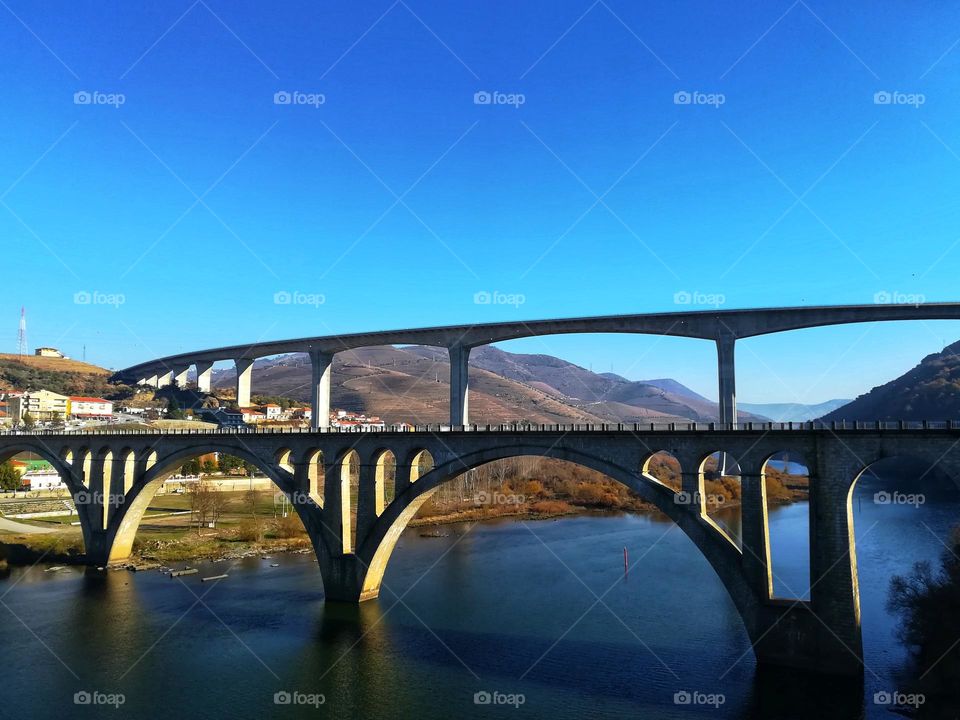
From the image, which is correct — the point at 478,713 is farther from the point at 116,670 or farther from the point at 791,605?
the point at 116,670

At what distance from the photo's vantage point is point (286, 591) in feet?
146

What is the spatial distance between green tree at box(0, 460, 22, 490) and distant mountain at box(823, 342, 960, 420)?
121 meters

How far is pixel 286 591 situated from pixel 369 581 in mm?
7151

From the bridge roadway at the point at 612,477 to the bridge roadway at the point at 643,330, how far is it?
43.3ft

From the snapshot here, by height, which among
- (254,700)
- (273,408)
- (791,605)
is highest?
(273,408)

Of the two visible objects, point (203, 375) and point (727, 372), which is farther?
point (203, 375)

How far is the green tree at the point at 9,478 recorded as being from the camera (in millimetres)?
76000

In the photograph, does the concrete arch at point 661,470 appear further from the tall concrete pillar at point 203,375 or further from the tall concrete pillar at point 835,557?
the tall concrete pillar at point 203,375

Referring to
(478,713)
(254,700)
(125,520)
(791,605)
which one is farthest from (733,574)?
(125,520)
